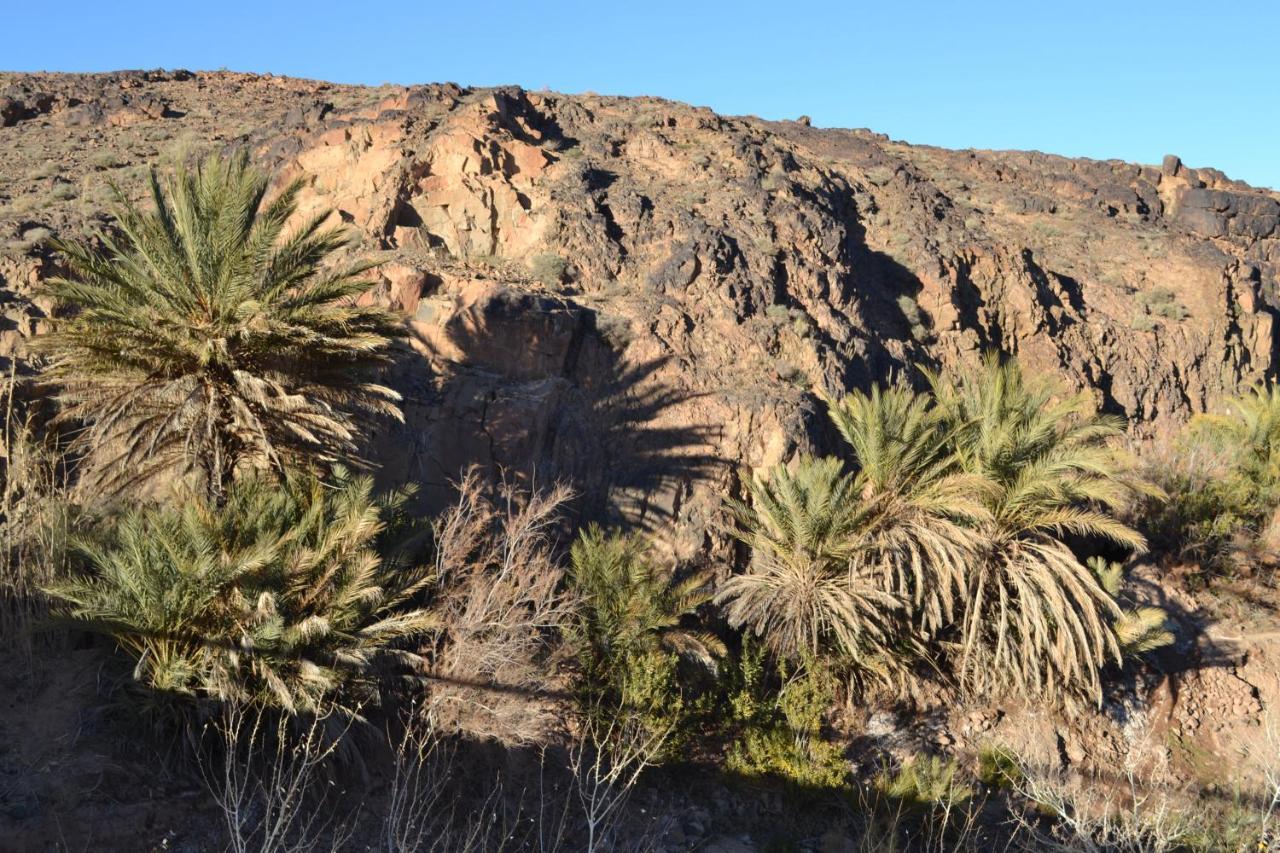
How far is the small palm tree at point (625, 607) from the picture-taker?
11680 mm

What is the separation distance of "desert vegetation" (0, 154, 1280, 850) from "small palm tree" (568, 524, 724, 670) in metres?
0.05

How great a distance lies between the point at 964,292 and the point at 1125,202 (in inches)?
514

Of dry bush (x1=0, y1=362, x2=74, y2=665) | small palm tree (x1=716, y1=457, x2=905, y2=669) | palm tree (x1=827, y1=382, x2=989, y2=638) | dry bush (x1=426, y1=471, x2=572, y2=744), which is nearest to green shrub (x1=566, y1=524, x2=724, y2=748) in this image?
dry bush (x1=426, y1=471, x2=572, y2=744)

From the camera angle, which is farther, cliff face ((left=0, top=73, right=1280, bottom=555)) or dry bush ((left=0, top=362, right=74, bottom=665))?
cliff face ((left=0, top=73, right=1280, bottom=555))

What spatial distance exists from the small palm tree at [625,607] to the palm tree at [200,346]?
3.30 metres

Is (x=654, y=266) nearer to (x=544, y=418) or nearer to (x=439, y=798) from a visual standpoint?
(x=544, y=418)

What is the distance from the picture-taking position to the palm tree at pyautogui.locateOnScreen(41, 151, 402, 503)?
1018 centimetres

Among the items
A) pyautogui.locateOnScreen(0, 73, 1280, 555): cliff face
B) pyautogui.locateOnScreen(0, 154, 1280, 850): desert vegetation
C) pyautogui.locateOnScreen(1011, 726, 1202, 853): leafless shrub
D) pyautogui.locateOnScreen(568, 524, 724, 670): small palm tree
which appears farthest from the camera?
pyautogui.locateOnScreen(0, 73, 1280, 555): cliff face

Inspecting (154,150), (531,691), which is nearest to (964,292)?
(531,691)

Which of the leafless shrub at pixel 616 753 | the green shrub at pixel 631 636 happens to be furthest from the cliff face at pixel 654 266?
the leafless shrub at pixel 616 753

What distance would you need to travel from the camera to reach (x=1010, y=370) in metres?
14.5

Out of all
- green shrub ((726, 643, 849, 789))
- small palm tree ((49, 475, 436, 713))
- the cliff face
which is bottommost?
green shrub ((726, 643, 849, 789))

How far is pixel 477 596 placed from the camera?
10.5 meters

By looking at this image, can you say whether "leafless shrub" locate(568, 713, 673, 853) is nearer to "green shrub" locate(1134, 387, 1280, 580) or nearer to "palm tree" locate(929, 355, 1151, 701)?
"palm tree" locate(929, 355, 1151, 701)
